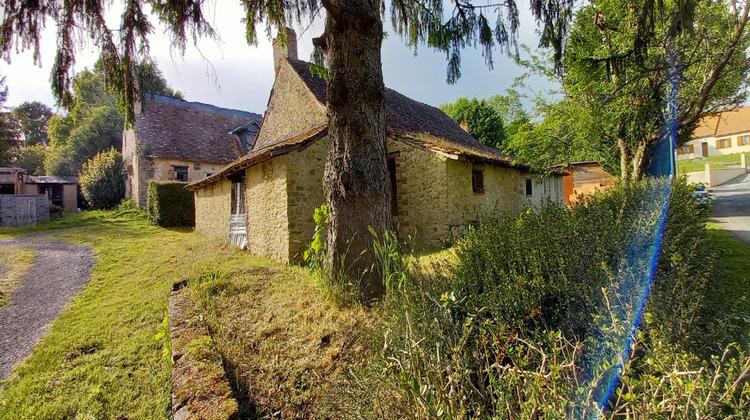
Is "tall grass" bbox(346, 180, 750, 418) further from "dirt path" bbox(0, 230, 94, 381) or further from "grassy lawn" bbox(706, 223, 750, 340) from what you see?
"dirt path" bbox(0, 230, 94, 381)

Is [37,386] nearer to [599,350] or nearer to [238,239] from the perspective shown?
[599,350]

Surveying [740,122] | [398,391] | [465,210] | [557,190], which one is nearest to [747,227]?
[557,190]

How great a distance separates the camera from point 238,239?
389 inches

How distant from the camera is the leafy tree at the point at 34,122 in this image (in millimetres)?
35562

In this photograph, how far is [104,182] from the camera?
19.1 m

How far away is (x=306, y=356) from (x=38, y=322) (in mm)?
4713

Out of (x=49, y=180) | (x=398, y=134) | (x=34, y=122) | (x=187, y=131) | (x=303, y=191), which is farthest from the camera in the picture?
(x=34, y=122)

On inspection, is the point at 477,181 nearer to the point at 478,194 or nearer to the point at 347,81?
the point at 478,194

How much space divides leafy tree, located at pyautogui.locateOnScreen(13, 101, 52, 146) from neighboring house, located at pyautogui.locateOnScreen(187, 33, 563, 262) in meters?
40.8

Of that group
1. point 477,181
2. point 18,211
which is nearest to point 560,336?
point 477,181

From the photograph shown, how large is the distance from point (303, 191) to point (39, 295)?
533 centimetres

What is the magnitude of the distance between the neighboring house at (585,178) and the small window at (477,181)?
12.2m

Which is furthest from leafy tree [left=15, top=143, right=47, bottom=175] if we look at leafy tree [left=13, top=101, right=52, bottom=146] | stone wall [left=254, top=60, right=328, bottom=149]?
stone wall [left=254, top=60, right=328, bottom=149]

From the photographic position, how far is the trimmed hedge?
14836 mm
